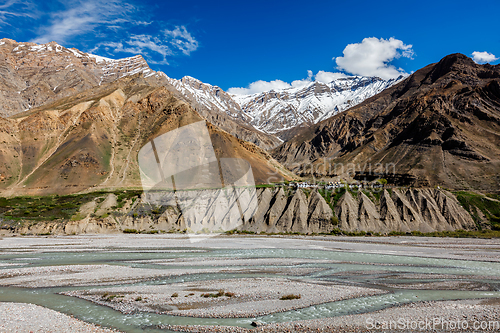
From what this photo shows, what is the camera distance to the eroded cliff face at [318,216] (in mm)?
62947

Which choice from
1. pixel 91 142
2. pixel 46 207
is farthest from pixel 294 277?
pixel 91 142

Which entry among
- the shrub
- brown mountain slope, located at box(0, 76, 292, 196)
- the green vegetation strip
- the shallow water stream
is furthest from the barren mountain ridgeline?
the shrub

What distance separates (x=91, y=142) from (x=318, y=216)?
98.4 m

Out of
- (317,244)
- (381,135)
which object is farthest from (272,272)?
(381,135)

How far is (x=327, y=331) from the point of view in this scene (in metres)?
17.5

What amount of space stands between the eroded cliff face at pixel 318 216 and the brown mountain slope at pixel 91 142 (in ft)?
110

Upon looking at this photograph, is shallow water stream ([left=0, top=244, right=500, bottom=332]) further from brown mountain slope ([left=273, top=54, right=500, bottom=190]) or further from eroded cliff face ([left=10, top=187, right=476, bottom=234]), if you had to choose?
brown mountain slope ([left=273, top=54, right=500, bottom=190])

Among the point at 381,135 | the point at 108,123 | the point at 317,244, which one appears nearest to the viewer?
the point at 317,244

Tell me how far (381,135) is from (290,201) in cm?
12801

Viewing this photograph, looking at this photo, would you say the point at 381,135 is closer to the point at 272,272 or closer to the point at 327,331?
the point at 272,272

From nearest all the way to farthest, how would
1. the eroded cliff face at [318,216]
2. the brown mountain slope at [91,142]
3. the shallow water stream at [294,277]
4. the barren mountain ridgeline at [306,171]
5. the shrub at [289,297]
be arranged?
the shallow water stream at [294,277] → the shrub at [289,297] → the eroded cliff face at [318,216] → the barren mountain ridgeline at [306,171] → the brown mountain slope at [91,142]

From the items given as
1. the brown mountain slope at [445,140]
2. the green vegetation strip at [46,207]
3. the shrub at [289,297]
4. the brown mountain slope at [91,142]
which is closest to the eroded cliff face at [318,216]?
the green vegetation strip at [46,207]

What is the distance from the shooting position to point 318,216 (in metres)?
64.5

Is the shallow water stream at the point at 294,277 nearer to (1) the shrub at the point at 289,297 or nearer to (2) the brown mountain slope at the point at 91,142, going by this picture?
(1) the shrub at the point at 289,297
